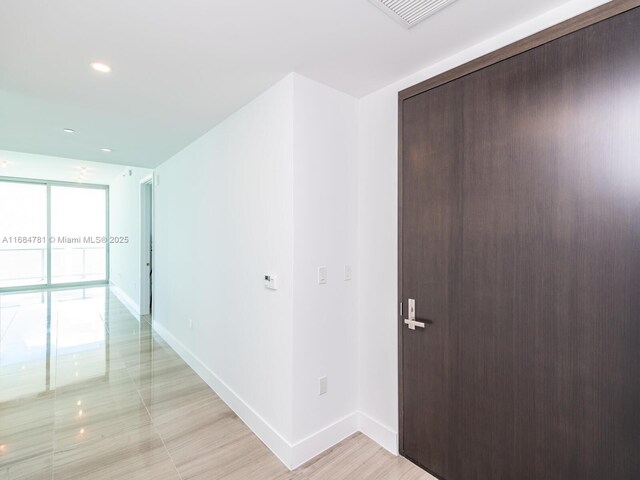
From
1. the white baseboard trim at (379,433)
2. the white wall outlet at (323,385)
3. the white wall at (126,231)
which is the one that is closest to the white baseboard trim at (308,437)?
the white baseboard trim at (379,433)

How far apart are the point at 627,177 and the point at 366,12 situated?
52.1 inches

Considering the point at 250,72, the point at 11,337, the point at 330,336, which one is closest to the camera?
the point at 250,72

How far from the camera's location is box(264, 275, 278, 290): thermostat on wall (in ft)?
6.99

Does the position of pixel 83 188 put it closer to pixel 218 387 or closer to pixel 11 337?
pixel 11 337

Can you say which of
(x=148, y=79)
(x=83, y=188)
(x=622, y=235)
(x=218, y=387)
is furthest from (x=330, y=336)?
(x=83, y=188)

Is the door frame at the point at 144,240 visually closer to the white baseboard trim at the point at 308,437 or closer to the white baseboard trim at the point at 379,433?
the white baseboard trim at the point at 308,437

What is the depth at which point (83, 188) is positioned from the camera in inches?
327

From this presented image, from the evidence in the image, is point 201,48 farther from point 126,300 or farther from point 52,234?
point 52,234

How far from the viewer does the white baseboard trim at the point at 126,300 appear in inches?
221

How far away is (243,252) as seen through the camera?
8.29 feet

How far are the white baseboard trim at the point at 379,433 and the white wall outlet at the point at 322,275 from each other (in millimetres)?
1089

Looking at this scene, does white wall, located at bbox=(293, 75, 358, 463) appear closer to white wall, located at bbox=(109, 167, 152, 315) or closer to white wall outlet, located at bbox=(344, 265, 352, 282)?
white wall outlet, located at bbox=(344, 265, 352, 282)

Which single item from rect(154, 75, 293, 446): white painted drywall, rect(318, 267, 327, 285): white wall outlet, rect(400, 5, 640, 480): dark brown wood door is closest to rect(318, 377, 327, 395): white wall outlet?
rect(154, 75, 293, 446): white painted drywall

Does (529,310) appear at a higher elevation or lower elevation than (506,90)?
lower
